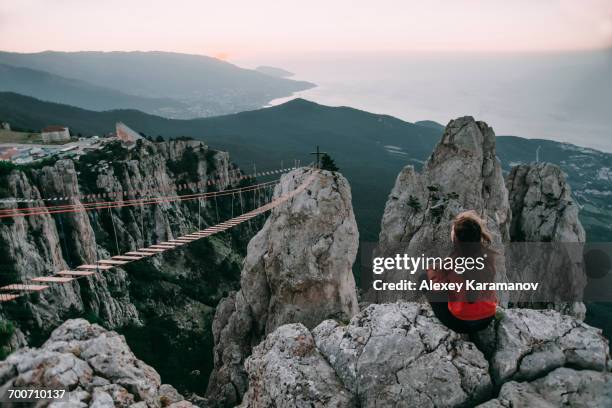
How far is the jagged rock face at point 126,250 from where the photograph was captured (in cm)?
5053

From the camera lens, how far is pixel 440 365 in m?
10.7

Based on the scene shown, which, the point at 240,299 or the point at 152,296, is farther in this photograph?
the point at 152,296

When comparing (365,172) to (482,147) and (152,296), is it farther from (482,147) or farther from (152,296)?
(482,147)

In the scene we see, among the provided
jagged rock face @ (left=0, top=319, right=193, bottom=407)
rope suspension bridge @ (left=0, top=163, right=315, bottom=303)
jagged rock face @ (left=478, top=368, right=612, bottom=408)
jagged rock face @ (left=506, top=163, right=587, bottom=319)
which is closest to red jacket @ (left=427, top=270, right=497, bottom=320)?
jagged rock face @ (left=478, top=368, right=612, bottom=408)

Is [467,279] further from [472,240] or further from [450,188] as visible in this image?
[450,188]

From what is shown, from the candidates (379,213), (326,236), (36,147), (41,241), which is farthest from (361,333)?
(379,213)

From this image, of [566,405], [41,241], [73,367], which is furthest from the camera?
[41,241]

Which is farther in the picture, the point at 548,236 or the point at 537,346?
the point at 548,236

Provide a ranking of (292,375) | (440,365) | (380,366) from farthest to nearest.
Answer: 1. (292,375)
2. (380,366)
3. (440,365)

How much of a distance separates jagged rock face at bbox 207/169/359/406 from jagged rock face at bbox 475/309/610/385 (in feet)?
53.5

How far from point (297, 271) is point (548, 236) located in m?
31.0

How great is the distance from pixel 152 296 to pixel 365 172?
144m

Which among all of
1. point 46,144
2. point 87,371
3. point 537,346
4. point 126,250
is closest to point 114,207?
point 126,250

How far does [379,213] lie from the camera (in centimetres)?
13788
